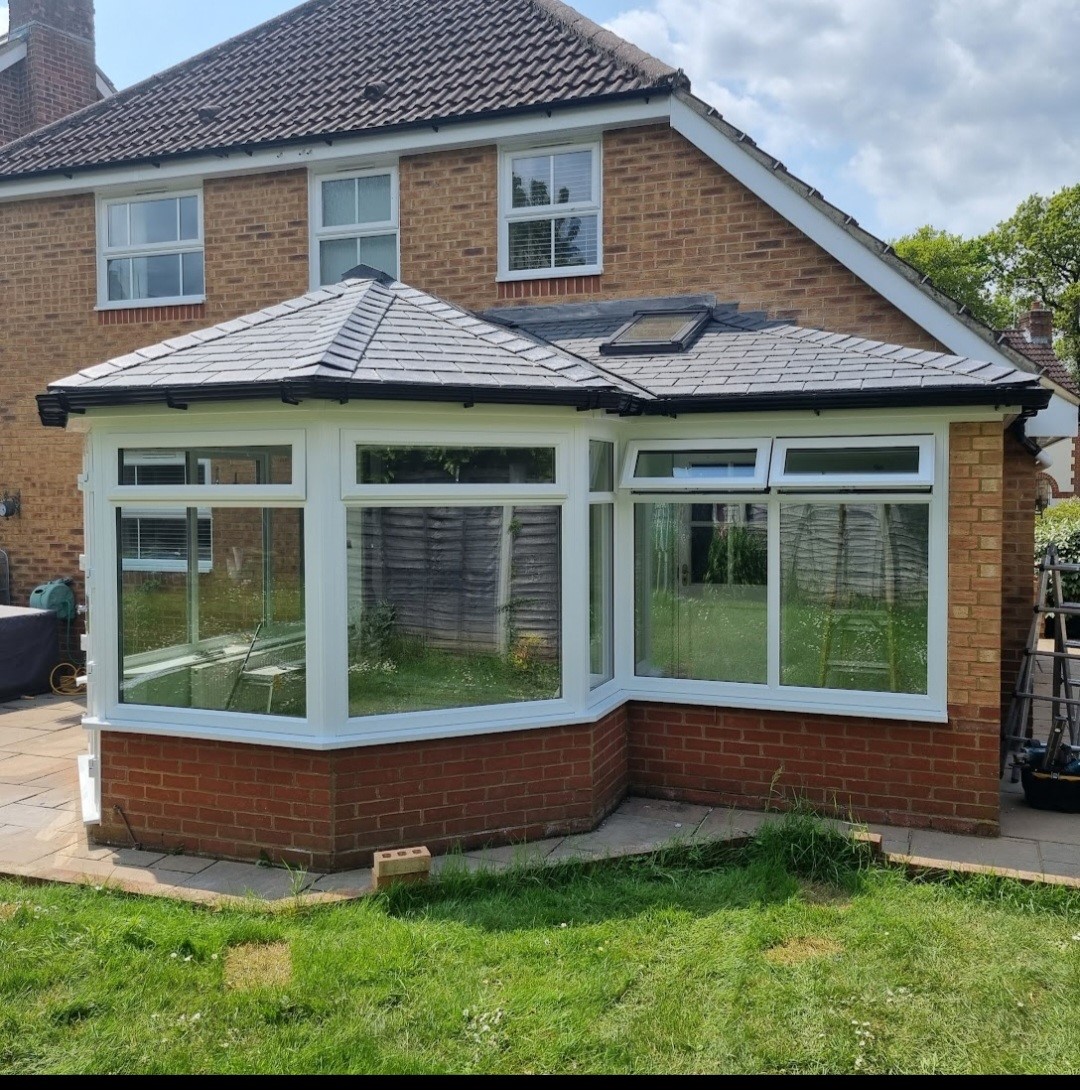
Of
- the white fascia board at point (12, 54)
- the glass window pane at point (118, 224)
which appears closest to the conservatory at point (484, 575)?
the glass window pane at point (118, 224)

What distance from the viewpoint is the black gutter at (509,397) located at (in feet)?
18.8

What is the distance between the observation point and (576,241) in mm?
10008

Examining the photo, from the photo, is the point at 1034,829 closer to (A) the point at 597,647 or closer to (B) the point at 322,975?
(A) the point at 597,647

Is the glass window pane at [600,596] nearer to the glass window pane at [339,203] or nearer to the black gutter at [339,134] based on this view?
the black gutter at [339,134]

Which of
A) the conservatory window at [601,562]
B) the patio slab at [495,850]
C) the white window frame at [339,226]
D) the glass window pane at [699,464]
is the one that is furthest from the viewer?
the white window frame at [339,226]

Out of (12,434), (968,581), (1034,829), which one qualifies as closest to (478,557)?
(968,581)

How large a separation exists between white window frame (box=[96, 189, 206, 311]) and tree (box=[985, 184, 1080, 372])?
155 ft

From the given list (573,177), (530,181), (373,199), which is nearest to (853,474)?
(573,177)

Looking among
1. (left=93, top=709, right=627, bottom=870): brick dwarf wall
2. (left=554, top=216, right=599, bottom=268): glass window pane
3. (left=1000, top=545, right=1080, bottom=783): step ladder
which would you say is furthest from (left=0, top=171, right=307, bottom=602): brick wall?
(left=1000, top=545, right=1080, bottom=783): step ladder

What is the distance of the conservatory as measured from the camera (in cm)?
616

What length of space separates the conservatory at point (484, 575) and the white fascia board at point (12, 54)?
10737 mm

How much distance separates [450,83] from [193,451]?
6.16 meters

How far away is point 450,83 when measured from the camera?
10688mm

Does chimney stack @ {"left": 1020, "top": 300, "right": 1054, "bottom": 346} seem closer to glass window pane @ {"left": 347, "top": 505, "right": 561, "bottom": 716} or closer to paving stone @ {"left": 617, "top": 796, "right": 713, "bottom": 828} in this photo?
paving stone @ {"left": 617, "top": 796, "right": 713, "bottom": 828}
